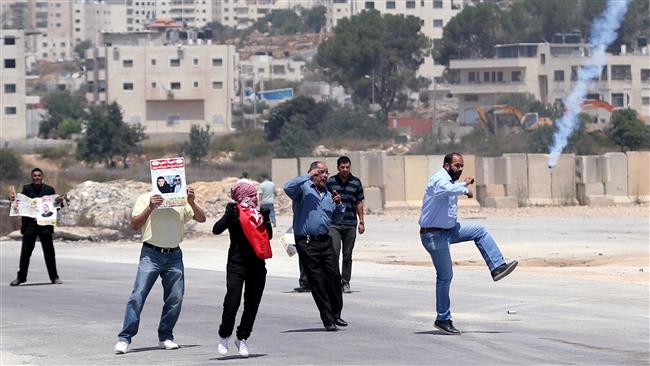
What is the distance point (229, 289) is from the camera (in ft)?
44.8

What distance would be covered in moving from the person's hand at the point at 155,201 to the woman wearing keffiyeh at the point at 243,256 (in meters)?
0.62

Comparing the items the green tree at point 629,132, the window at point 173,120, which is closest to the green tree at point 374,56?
the window at point 173,120

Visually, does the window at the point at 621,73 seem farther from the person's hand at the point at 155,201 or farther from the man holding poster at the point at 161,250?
the person's hand at the point at 155,201

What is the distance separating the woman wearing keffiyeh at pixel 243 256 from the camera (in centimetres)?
1354

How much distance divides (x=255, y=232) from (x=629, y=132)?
180 ft

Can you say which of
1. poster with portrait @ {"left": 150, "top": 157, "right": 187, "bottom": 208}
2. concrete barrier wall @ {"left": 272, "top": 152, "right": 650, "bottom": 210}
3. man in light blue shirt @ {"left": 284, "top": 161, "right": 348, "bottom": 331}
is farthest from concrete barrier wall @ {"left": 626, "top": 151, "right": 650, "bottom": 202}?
poster with portrait @ {"left": 150, "top": 157, "right": 187, "bottom": 208}

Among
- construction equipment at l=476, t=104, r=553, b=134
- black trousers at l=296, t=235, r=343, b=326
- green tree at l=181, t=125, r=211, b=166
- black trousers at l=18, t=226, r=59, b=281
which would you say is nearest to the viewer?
black trousers at l=296, t=235, r=343, b=326

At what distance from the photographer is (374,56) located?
11144cm

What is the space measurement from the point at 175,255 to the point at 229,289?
32.7 inches

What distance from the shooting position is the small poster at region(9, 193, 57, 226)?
72.4 feet

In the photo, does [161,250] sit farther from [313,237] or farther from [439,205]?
[439,205]

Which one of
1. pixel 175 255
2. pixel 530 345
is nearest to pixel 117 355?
pixel 175 255

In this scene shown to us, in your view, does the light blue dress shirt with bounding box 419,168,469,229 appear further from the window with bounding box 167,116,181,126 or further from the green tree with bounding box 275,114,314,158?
the window with bounding box 167,116,181,126

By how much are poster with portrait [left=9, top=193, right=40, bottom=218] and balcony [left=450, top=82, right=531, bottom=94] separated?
89334 mm
